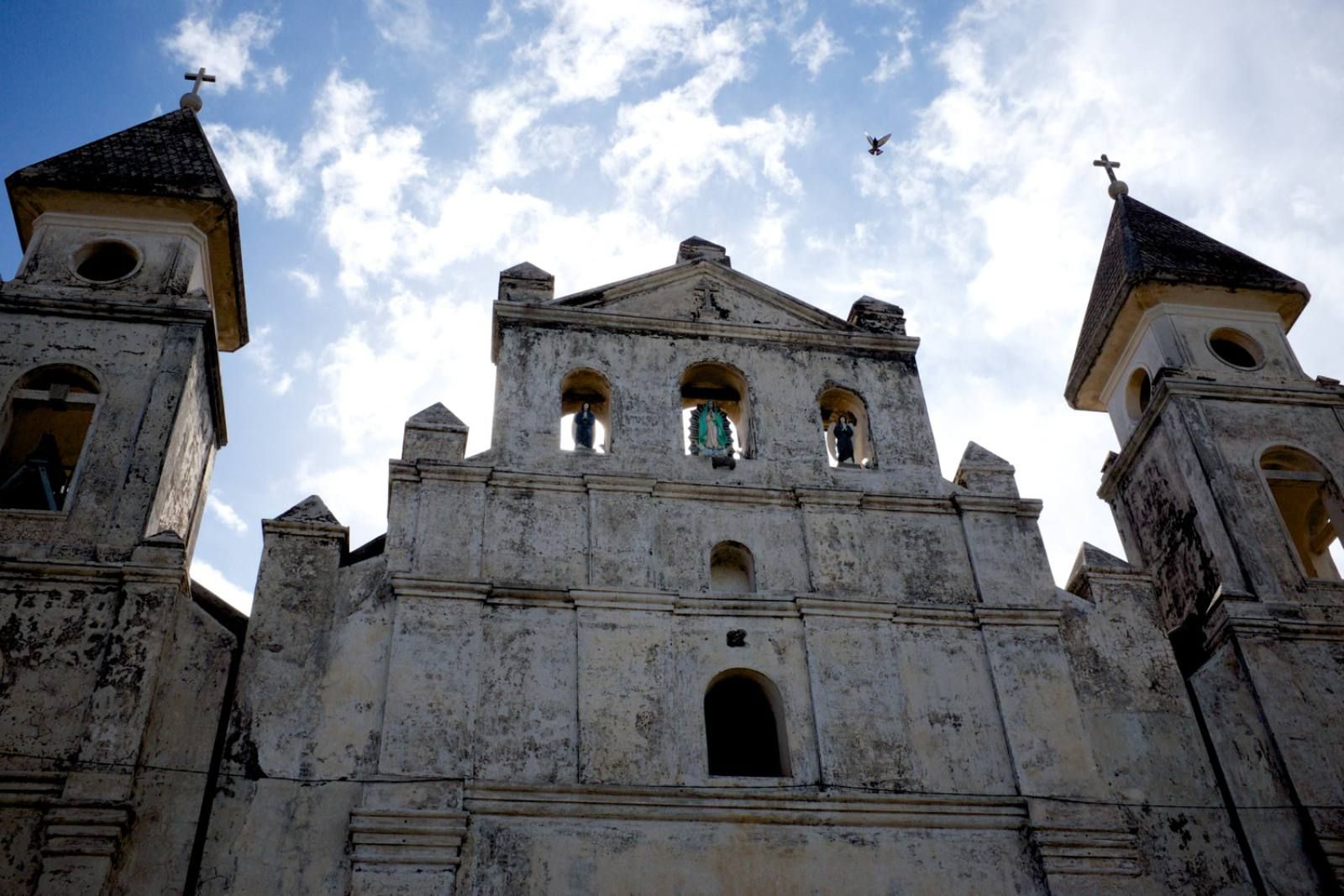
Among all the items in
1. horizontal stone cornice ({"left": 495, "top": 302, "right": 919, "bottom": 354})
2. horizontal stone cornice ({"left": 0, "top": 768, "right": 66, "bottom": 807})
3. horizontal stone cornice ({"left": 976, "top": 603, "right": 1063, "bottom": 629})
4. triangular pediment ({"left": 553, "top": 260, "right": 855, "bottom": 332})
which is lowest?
horizontal stone cornice ({"left": 0, "top": 768, "right": 66, "bottom": 807})

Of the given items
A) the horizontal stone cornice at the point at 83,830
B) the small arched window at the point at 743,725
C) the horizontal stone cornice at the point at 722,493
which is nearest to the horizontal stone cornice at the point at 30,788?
the horizontal stone cornice at the point at 83,830

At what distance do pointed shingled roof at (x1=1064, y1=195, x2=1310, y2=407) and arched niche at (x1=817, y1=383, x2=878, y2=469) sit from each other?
174 inches

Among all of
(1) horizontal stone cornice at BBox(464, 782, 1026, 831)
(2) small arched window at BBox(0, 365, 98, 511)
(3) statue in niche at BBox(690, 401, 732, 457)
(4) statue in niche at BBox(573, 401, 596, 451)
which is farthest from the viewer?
(3) statue in niche at BBox(690, 401, 732, 457)

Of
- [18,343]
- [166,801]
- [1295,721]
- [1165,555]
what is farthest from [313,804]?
[1165,555]

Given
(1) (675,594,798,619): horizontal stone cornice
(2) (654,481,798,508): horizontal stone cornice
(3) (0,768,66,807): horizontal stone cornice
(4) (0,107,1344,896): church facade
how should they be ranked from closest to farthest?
1. (3) (0,768,66,807): horizontal stone cornice
2. (4) (0,107,1344,896): church facade
3. (1) (675,594,798,619): horizontal stone cornice
4. (2) (654,481,798,508): horizontal stone cornice

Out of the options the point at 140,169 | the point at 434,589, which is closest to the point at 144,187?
the point at 140,169

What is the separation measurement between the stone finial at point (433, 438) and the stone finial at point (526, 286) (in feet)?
7.18

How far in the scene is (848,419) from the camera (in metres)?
15.4

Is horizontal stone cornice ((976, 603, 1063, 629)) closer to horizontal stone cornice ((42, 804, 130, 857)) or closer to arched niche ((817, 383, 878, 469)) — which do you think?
arched niche ((817, 383, 878, 469))

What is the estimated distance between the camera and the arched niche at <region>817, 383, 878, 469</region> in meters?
14.8

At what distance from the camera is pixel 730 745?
41.7 ft

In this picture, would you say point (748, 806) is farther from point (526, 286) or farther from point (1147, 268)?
point (1147, 268)

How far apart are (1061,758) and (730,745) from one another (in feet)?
10.3

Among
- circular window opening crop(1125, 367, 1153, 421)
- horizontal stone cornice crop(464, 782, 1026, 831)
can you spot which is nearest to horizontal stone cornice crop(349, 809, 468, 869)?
horizontal stone cornice crop(464, 782, 1026, 831)
